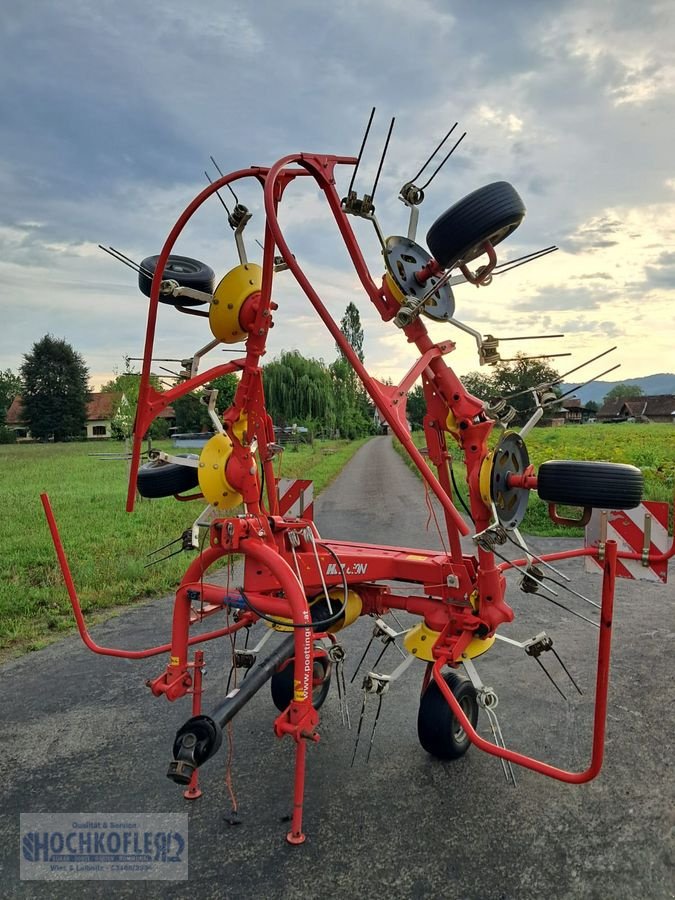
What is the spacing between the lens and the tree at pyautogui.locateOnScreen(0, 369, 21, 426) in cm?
8036

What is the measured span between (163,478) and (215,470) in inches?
16.6

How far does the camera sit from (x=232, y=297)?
391cm

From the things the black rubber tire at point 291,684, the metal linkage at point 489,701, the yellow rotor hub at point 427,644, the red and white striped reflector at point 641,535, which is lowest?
the black rubber tire at point 291,684

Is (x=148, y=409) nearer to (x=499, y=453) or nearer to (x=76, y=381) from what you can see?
(x=499, y=453)

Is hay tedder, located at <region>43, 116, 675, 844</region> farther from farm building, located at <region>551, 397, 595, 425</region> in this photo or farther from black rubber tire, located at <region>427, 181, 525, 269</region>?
farm building, located at <region>551, 397, 595, 425</region>

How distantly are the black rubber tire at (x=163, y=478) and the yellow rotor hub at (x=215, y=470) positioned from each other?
0.19m

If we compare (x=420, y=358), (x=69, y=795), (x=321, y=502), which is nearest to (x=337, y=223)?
(x=420, y=358)

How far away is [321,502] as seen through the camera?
1667cm

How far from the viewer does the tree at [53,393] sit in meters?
68.0

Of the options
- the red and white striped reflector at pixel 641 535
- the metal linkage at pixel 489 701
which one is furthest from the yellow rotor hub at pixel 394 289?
the metal linkage at pixel 489 701

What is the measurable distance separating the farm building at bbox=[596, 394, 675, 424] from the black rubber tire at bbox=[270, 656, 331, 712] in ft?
349

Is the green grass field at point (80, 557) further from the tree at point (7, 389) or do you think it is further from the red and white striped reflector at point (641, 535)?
the tree at point (7, 389)

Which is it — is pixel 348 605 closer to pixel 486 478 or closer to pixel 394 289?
pixel 486 478

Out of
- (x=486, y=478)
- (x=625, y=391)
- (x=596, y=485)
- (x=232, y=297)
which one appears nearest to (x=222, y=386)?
(x=232, y=297)
